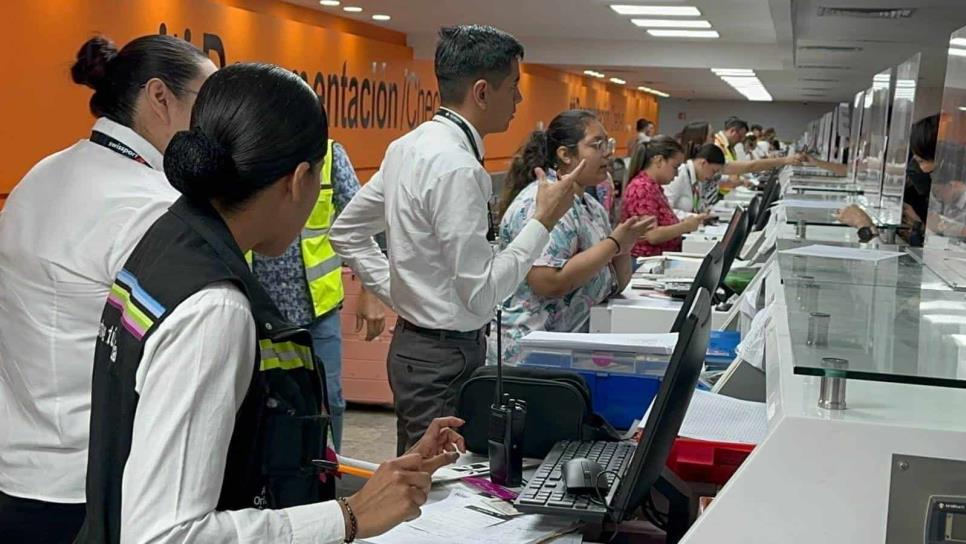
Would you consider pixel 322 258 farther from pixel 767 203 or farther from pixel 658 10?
pixel 658 10

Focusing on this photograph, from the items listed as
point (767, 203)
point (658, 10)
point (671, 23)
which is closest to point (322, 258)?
point (767, 203)

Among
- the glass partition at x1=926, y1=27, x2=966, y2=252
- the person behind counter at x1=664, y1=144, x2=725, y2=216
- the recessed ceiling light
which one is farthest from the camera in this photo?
the recessed ceiling light

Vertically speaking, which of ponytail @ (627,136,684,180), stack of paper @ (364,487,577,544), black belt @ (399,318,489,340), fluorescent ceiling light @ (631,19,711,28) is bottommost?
stack of paper @ (364,487,577,544)

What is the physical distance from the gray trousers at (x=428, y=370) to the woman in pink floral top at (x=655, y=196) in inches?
135

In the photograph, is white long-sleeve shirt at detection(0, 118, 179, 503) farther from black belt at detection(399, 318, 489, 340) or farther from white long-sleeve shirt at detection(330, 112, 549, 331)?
black belt at detection(399, 318, 489, 340)

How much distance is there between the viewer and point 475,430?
7.02 ft

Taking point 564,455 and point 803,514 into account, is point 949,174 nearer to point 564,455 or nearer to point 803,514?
point 564,455

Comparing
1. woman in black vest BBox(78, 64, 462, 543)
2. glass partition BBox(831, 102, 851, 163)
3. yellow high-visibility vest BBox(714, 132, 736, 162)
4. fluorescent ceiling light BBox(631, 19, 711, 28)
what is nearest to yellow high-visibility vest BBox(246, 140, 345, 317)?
woman in black vest BBox(78, 64, 462, 543)

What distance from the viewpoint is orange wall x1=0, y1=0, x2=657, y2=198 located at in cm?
495

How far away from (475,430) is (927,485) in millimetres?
1095

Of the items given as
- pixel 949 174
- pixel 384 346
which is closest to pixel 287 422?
pixel 949 174

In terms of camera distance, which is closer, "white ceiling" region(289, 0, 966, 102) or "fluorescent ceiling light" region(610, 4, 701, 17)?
"white ceiling" region(289, 0, 966, 102)

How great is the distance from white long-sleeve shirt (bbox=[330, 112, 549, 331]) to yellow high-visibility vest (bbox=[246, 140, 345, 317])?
904mm

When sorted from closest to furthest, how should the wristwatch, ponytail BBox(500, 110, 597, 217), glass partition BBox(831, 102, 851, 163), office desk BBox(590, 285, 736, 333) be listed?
the wristwatch → ponytail BBox(500, 110, 597, 217) → office desk BBox(590, 285, 736, 333) → glass partition BBox(831, 102, 851, 163)
